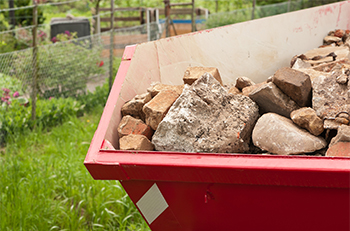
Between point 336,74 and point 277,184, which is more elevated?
point 336,74

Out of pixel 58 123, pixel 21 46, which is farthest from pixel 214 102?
pixel 21 46

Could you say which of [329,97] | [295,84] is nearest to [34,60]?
[295,84]

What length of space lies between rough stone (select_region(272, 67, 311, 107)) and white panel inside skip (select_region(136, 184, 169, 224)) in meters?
0.76

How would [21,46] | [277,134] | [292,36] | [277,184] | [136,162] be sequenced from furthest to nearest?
[21,46], [292,36], [277,134], [136,162], [277,184]

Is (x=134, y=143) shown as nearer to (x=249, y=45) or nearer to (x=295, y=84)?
(x=295, y=84)

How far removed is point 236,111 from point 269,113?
0.48 feet

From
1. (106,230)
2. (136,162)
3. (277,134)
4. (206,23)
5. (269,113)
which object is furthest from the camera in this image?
(206,23)

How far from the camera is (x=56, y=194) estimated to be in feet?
9.87

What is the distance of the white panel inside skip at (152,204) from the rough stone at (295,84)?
0.76 m

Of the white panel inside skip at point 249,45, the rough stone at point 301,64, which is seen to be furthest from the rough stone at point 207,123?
the rough stone at point 301,64

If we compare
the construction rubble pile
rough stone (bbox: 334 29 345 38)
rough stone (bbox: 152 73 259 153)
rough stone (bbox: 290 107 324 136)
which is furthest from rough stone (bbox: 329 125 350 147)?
rough stone (bbox: 334 29 345 38)

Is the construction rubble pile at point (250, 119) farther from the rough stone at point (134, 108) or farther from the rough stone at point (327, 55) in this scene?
the rough stone at point (327, 55)

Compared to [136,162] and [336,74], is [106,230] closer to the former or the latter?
[136,162]

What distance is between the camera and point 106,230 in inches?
107
